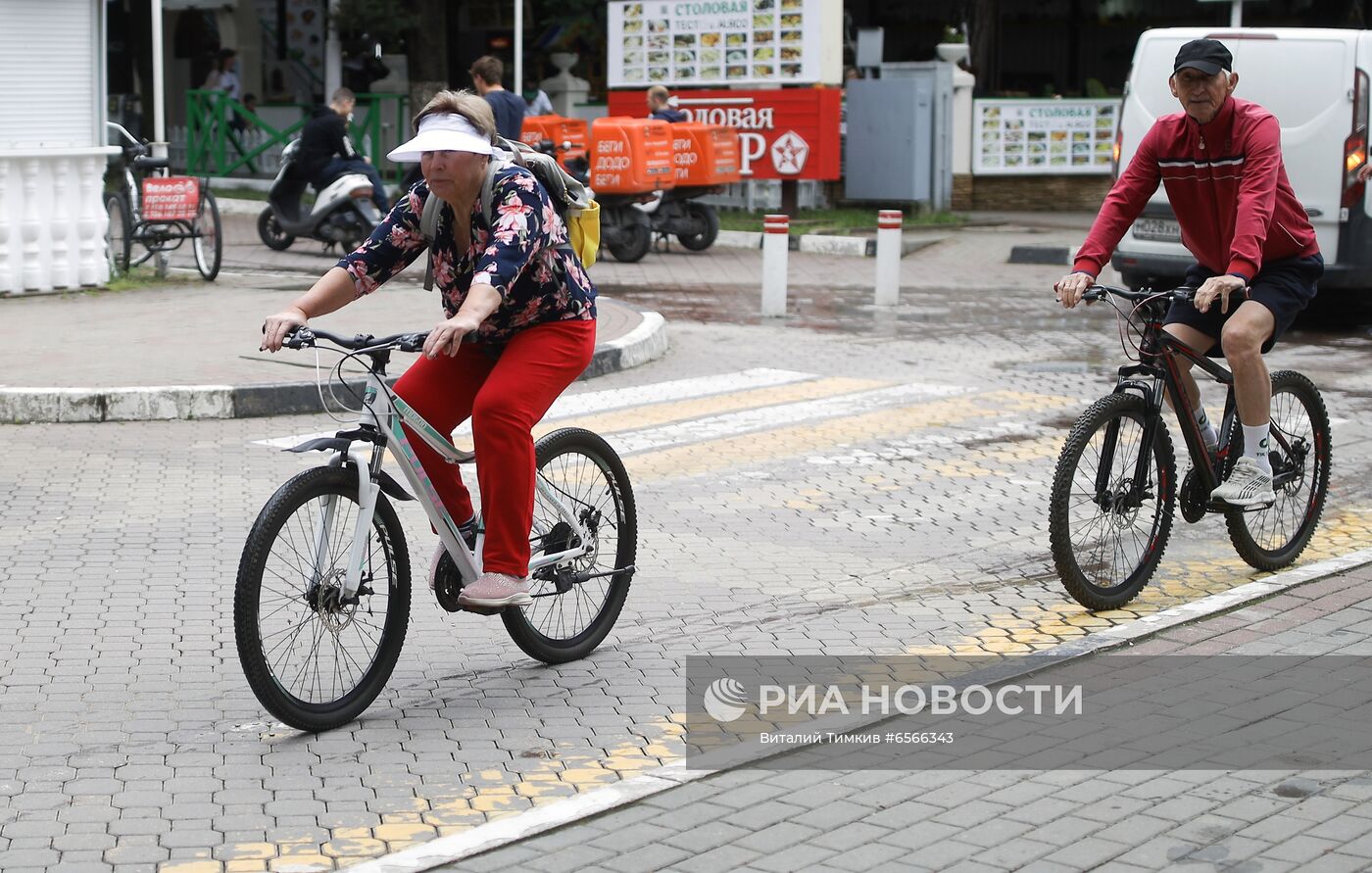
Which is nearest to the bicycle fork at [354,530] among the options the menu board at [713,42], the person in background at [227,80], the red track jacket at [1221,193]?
the red track jacket at [1221,193]

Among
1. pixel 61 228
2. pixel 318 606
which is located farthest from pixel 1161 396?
pixel 61 228

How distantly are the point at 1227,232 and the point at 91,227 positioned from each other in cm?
1050

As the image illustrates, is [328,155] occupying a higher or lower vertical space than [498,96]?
lower

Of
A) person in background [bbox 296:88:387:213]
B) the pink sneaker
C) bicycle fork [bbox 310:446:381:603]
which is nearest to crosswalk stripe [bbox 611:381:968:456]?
the pink sneaker

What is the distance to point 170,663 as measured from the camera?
5754mm

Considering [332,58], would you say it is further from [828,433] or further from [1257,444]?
[1257,444]

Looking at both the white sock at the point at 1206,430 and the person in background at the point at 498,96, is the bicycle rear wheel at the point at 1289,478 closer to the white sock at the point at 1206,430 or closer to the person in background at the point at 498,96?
the white sock at the point at 1206,430

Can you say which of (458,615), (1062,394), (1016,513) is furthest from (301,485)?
(1062,394)

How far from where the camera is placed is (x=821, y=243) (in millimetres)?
21234

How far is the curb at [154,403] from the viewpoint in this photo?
388 inches

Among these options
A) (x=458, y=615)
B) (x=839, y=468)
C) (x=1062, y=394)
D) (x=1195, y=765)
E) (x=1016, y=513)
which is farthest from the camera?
(x=1062, y=394)

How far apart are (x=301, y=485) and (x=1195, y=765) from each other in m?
2.50

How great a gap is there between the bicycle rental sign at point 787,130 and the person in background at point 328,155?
6154 millimetres

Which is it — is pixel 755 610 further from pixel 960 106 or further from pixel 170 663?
pixel 960 106
